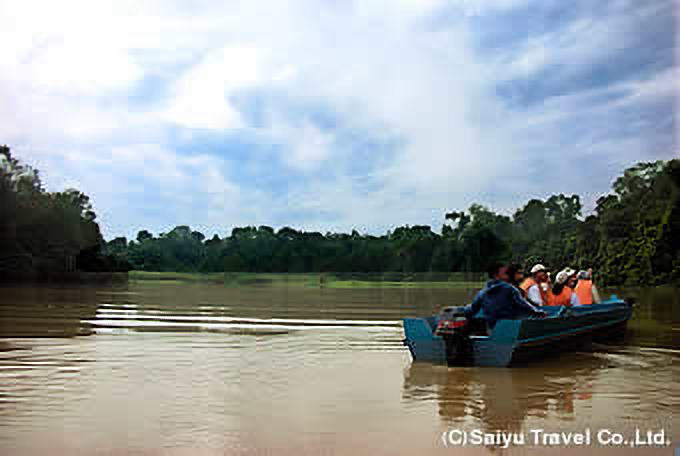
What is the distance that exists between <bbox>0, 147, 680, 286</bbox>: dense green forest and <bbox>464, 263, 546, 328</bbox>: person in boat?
33066 millimetres

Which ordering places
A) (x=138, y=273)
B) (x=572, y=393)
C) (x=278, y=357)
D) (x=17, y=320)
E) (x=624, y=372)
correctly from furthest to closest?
(x=138, y=273) → (x=17, y=320) → (x=278, y=357) → (x=624, y=372) → (x=572, y=393)

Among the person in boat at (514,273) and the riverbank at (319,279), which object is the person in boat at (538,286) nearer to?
the person in boat at (514,273)

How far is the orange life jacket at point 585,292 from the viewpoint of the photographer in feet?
42.3

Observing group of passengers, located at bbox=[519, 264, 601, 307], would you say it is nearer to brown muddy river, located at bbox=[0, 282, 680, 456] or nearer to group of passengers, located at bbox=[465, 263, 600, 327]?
group of passengers, located at bbox=[465, 263, 600, 327]

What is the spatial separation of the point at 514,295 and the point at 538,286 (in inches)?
117

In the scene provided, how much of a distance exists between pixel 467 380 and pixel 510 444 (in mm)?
2802

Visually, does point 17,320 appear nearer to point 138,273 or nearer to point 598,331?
point 598,331

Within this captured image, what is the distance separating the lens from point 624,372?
28.6 ft

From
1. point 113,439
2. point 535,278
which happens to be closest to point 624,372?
point 535,278

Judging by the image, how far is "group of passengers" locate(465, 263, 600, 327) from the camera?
8781 mm

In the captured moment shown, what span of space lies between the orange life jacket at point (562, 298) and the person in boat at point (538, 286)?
0.23 ft

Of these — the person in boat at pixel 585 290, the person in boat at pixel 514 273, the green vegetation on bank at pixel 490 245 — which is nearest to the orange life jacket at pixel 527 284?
the person in boat at pixel 514 273

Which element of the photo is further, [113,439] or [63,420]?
[63,420]

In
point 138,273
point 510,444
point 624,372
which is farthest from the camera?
point 138,273
